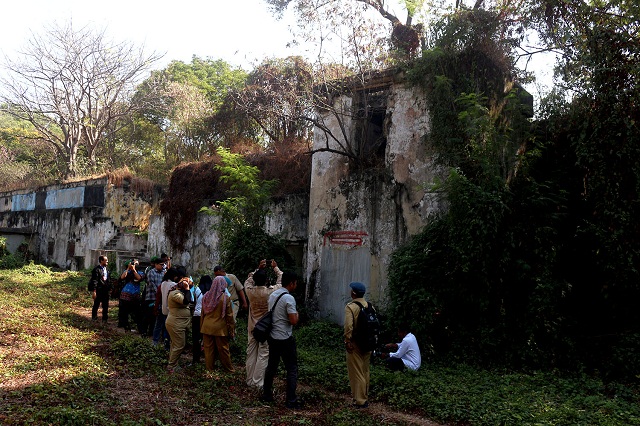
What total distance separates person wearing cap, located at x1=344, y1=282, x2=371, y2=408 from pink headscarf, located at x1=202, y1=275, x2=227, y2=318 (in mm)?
2093

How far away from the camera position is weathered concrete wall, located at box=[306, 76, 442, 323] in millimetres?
11688

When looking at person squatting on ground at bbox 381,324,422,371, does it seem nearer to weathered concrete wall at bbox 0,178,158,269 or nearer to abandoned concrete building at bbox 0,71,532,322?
abandoned concrete building at bbox 0,71,532,322

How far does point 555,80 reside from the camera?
10.7m

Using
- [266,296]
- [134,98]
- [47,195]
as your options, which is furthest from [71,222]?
[266,296]

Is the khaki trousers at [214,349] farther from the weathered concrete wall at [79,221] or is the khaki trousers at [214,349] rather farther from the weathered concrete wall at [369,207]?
the weathered concrete wall at [79,221]

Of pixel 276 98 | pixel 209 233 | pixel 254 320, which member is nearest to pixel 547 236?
pixel 254 320

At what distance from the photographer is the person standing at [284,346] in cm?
675

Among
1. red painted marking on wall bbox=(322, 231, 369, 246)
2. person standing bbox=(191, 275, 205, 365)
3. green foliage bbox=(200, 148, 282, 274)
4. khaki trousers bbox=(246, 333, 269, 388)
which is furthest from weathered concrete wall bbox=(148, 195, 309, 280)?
khaki trousers bbox=(246, 333, 269, 388)

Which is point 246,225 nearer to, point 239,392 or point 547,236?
point 239,392

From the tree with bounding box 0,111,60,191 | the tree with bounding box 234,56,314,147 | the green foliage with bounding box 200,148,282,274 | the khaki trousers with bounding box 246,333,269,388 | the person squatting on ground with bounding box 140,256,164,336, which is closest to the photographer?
the khaki trousers with bounding box 246,333,269,388

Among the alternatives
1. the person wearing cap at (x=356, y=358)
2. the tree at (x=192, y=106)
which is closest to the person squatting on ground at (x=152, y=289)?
the person wearing cap at (x=356, y=358)

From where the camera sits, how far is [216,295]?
26.4ft

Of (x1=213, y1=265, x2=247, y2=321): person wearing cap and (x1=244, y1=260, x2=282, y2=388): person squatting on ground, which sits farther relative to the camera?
(x1=213, y1=265, x2=247, y2=321): person wearing cap

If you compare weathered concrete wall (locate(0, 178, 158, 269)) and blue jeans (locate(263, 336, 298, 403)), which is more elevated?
weathered concrete wall (locate(0, 178, 158, 269))
